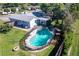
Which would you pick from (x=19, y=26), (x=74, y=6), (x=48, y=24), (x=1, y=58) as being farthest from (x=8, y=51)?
(x=74, y=6)

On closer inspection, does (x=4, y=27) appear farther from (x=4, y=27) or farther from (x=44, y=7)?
(x=44, y=7)

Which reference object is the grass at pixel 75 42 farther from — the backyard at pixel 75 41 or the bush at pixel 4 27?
the bush at pixel 4 27

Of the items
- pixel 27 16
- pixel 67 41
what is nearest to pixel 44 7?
pixel 27 16

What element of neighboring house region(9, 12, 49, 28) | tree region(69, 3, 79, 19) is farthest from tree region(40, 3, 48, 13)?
tree region(69, 3, 79, 19)

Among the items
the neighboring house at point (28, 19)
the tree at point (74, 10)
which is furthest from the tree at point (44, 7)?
the tree at point (74, 10)

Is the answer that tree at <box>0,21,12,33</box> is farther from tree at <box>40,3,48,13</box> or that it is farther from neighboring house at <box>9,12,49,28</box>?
tree at <box>40,3,48,13</box>

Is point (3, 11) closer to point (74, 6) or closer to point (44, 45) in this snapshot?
point (44, 45)

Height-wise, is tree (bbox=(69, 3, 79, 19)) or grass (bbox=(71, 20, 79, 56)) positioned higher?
tree (bbox=(69, 3, 79, 19))
